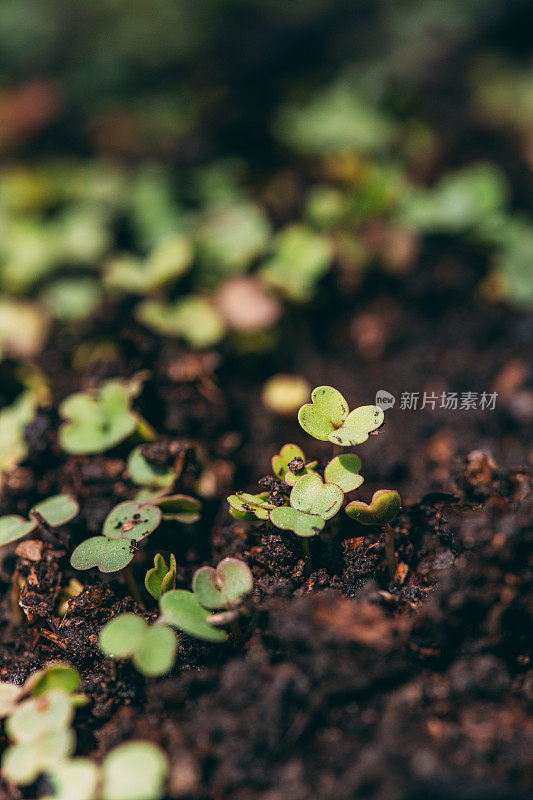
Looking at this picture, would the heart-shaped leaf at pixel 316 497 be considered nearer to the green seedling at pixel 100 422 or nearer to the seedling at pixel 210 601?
the seedling at pixel 210 601

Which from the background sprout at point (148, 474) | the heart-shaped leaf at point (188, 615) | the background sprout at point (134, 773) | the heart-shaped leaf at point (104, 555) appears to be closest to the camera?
the background sprout at point (134, 773)

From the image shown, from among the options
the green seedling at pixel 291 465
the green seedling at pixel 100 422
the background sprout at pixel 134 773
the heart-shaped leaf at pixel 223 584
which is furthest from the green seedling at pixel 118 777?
the green seedling at pixel 100 422

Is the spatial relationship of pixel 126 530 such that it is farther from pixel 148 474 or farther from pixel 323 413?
pixel 323 413

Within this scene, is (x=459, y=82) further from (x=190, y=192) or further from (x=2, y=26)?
(x=2, y=26)

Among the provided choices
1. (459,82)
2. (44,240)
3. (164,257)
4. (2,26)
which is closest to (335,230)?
(164,257)

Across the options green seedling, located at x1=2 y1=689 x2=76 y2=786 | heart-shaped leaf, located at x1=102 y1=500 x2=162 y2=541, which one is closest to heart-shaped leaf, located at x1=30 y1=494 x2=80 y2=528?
heart-shaped leaf, located at x1=102 y1=500 x2=162 y2=541

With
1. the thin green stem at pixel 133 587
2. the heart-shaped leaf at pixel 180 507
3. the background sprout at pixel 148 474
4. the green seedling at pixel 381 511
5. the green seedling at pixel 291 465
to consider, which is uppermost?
the green seedling at pixel 291 465

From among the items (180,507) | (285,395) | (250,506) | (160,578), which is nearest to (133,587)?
(160,578)

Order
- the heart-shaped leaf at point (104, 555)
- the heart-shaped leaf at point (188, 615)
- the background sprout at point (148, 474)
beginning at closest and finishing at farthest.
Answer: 1. the heart-shaped leaf at point (188, 615)
2. the heart-shaped leaf at point (104, 555)
3. the background sprout at point (148, 474)

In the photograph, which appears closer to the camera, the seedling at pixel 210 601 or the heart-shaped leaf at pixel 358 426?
the seedling at pixel 210 601
